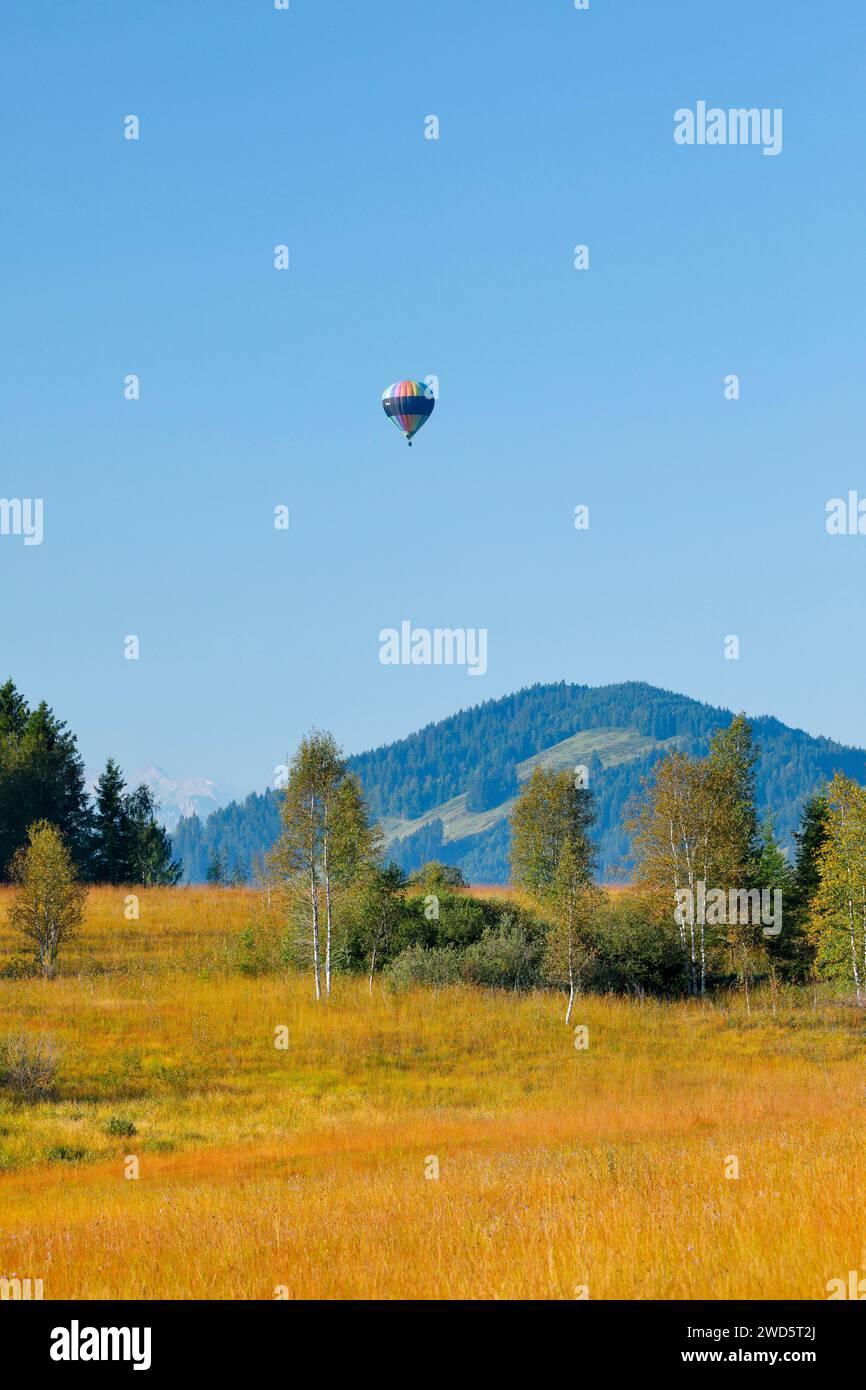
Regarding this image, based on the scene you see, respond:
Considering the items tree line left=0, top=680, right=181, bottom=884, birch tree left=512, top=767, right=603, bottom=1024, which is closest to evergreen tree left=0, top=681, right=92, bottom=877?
tree line left=0, top=680, right=181, bottom=884

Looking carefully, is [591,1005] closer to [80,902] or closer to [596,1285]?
[80,902]

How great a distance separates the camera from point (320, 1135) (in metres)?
33.2

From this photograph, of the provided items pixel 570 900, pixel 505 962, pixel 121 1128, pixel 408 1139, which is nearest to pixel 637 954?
pixel 505 962

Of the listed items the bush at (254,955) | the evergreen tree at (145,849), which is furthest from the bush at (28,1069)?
the evergreen tree at (145,849)

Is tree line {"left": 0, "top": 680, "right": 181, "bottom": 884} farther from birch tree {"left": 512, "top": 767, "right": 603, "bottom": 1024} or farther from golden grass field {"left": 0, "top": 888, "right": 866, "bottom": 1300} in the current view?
birch tree {"left": 512, "top": 767, "right": 603, "bottom": 1024}

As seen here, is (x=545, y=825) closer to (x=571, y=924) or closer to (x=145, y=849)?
(x=571, y=924)

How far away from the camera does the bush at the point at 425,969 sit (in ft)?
184

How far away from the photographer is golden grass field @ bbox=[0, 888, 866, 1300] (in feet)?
38.1

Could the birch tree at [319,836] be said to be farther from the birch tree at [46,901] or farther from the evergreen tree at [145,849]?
the evergreen tree at [145,849]

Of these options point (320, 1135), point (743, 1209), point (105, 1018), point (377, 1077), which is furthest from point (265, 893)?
point (743, 1209)

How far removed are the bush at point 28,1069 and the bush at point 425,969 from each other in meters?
19.2

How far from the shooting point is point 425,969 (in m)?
56.8

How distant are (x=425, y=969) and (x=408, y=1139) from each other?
2517 cm
